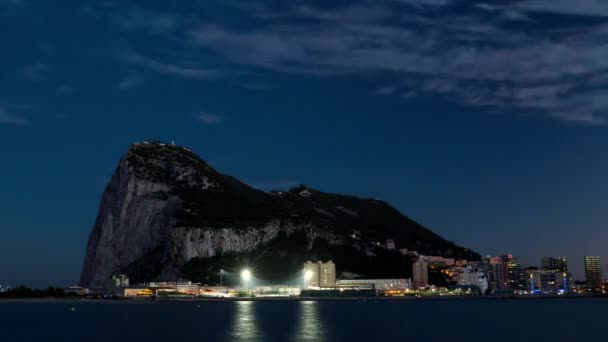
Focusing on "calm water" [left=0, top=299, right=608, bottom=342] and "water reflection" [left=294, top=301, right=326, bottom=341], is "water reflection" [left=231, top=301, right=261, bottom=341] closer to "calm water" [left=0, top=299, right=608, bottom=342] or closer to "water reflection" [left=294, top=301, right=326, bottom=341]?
"calm water" [left=0, top=299, right=608, bottom=342]

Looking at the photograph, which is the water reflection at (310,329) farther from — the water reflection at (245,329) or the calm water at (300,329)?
the water reflection at (245,329)


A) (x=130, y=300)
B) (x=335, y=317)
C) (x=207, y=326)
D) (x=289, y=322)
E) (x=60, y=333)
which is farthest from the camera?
(x=130, y=300)

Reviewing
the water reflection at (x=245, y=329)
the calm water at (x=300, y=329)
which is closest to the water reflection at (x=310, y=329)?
the calm water at (x=300, y=329)

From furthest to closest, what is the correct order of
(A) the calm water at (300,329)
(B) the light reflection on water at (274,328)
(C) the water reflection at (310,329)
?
(A) the calm water at (300,329), (B) the light reflection on water at (274,328), (C) the water reflection at (310,329)

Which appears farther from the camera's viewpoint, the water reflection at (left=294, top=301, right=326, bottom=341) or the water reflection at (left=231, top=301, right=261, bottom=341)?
the water reflection at (left=231, top=301, right=261, bottom=341)

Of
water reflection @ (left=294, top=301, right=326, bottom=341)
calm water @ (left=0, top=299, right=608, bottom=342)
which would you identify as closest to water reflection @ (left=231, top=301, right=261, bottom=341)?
calm water @ (left=0, top=299, right=608, bottom=342)

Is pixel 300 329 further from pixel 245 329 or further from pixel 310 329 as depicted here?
pixel 245 329

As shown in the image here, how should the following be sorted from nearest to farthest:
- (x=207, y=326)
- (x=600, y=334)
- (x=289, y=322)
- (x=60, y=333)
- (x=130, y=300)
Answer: (x=600, y=334) → (x=60, y=333) → (x=207, y=326) → (x=289, y=322) → (x=130, y=300)

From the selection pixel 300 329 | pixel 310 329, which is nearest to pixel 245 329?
pixel 300 329

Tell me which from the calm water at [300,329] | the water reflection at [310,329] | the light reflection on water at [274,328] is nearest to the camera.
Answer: the water reflection at [310,329]

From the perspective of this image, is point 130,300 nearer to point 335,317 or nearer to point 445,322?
point 335,317

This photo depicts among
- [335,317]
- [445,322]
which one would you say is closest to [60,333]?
[335,317]
